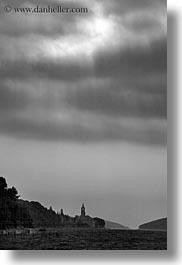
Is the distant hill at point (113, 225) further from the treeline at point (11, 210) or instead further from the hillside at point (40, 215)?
the treeline at point (11, 210)

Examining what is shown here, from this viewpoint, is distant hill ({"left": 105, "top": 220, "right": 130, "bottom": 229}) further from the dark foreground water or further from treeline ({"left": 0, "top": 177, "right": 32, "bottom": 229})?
treeline ({"left": 0, "top": 177, "right": 32, "bottom": 229})

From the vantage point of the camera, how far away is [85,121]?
1.94 m

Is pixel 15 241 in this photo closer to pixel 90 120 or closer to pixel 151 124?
pixel 90 120

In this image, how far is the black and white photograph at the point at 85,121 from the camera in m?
1.91

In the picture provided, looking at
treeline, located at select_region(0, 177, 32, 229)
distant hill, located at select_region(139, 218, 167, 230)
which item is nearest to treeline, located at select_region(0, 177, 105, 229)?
treeline, located at select_region(0, 177, 32, 229)

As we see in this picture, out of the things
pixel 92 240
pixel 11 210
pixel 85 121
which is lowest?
pixel 92 240

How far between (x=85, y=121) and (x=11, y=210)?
415 millimetres

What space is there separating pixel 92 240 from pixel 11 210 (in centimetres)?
31


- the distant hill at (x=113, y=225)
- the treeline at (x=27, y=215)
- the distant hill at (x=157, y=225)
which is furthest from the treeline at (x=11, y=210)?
the distant hill at (x=157, y=225)

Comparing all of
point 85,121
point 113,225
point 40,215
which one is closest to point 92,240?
point 113,225

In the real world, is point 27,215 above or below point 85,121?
below

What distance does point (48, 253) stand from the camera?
1939mm

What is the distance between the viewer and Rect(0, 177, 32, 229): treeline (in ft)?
6.15

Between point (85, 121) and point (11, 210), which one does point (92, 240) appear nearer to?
point (11, 210)
